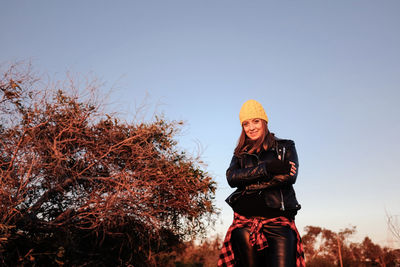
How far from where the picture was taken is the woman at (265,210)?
8.48 feet

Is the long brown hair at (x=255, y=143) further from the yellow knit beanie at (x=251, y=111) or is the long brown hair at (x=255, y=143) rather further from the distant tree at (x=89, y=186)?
the distant tree at (x=89, y=186)

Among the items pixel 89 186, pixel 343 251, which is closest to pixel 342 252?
pixel 343 251

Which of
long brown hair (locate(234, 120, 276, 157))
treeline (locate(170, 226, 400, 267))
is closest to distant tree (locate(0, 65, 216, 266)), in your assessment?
long brown hair (locate(234, 120, 276, 157))

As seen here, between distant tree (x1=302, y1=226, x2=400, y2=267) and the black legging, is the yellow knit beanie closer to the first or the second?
the black legging

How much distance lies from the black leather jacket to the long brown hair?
7 cm

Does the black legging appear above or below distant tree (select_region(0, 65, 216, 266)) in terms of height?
below

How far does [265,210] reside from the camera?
2.69 metres

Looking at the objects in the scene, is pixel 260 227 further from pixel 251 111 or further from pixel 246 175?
pixel 251 111

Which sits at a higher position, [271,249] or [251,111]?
[251,111]

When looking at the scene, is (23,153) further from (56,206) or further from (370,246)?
(370,246)

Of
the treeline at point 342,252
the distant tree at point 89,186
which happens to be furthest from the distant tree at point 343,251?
the distant tree at point 89,186

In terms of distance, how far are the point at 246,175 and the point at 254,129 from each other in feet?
2.04

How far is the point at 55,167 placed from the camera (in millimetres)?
7871

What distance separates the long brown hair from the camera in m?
3.07
